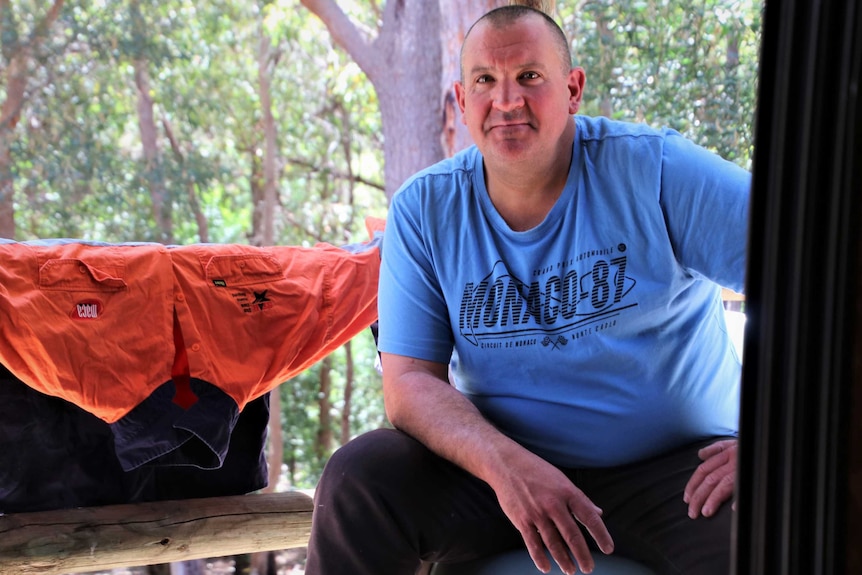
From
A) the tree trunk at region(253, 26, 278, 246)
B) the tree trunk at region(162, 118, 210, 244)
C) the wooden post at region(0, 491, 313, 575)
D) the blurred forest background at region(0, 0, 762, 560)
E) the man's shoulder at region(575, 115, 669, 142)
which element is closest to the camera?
the man's shoulder at region(575, 115, 669, 142)

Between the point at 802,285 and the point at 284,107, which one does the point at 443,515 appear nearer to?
the point at 802,285

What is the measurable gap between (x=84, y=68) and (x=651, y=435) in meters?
8.04

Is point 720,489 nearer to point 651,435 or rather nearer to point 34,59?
point 651,435

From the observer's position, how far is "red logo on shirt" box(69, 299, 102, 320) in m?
2.40

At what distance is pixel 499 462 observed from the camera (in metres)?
1.63

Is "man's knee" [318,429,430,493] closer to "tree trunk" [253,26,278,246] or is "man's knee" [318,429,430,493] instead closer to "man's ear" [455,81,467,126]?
"man's ear" [455,81,467,126]

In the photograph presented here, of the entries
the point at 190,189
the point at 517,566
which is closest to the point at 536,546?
the point at 517,566

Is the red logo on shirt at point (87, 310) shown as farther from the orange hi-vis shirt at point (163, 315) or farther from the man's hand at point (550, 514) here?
the man's hand at point (550, 514)

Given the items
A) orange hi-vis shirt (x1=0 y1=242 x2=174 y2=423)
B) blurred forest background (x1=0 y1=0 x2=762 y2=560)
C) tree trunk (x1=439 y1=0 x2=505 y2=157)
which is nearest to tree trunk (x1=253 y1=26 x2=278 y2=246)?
blurred forest background (x1=0 y1=0 x2=762 y2=560)

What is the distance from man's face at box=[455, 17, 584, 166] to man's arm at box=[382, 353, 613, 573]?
0.50 metres

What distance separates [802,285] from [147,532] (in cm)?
240

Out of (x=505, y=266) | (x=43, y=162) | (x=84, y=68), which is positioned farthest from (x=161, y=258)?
(x=84, y=68)

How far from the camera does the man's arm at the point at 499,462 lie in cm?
151

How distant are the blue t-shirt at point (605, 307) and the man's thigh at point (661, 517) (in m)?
0.04
